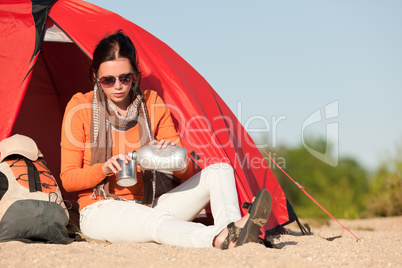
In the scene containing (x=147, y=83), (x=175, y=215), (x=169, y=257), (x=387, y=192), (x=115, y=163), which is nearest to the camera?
(x=169, y=257)

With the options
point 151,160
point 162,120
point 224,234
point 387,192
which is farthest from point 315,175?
point 224,234

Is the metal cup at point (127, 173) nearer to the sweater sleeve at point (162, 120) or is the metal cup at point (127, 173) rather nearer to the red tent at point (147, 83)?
the sweater sleeve at point (162, 120)

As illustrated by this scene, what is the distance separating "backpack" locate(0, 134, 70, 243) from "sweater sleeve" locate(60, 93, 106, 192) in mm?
168

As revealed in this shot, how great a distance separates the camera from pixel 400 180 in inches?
289

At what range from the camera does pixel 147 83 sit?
3.19 metres

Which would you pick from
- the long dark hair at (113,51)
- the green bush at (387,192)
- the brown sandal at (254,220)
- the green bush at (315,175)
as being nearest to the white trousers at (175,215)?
the brown sandal at (254,220)

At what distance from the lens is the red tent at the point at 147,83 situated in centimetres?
294

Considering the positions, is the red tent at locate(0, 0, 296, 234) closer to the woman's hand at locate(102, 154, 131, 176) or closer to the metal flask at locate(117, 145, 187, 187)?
the metal flask at locate(117, 145, 187, 187)

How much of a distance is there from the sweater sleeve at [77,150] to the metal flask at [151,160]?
0.14 meters

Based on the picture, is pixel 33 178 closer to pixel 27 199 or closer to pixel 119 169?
pixel 27 199

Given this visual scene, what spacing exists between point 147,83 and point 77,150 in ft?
2.64

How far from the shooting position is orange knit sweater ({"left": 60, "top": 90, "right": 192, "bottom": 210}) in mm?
2473

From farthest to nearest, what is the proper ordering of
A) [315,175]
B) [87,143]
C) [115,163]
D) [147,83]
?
1. [315,175]
2. [147,83]
3. [87,143]
4. [115,163]

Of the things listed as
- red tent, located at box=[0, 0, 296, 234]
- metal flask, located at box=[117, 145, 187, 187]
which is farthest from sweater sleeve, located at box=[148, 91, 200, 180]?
metal flask, located at box=[117, 145, 187, 187]
